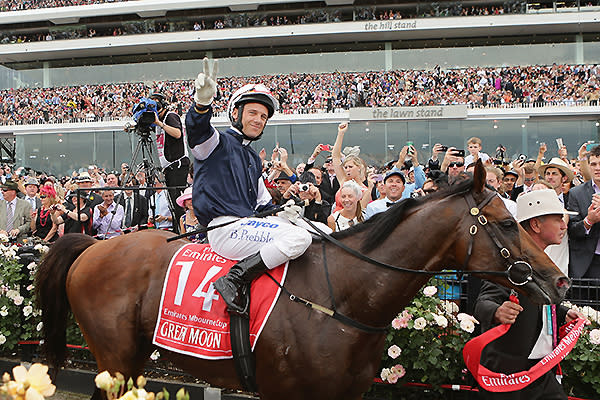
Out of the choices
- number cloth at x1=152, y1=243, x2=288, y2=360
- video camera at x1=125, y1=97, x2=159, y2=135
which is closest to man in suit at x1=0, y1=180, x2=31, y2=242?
video camera at x1=125, y1=97, x2=159, y2=135

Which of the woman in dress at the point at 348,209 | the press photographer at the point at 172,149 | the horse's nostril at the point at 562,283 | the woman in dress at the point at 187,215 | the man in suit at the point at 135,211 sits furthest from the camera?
the man in suit at the point at 135,211

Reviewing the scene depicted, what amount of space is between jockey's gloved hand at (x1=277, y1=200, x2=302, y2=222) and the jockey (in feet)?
0.17

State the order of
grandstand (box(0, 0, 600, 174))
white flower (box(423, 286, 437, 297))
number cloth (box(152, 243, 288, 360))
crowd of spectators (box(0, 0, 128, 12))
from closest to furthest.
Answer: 1. number cloth (box(152, 243, 288, 360))
2. white flower (box(423, 286, 437, 297))
3. grandstand (box(0, 0, 600, 174))
4. crowd of spectators (box(0, 0, 128, 12))

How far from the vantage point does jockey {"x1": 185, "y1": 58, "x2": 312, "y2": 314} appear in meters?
2.72

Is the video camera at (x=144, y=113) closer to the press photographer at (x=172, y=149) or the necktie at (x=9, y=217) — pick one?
the press photographer at (x=172, y=149)

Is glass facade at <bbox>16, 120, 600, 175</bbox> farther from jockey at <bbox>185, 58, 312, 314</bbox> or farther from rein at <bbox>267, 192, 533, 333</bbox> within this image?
rein at <bbox>267, 192, 533, 333</bbox>

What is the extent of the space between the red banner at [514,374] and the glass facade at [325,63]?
31730 mm

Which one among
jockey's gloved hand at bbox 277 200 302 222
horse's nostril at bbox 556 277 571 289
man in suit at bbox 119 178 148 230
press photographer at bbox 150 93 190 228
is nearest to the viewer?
horse's nostril at bbox 556 277 571 289

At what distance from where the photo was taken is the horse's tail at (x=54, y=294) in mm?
3549

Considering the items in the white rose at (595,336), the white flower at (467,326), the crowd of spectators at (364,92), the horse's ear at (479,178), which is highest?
the crowd of spectators at (364,92)

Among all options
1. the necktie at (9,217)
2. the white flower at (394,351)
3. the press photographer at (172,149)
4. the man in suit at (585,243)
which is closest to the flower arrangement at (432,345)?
the white flower at (394,351)

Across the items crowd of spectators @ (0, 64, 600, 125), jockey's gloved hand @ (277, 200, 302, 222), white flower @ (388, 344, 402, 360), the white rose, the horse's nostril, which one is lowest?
white flower @ (388, 344, 402, 360)

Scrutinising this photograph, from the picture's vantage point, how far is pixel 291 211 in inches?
118

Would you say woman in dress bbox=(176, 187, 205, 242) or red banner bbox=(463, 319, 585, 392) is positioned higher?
woman in dress bbox=(176, 187, 205, 242)
